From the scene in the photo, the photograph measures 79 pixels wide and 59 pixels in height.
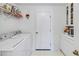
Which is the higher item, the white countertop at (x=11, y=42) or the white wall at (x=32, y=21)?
the white wall at (x=32, y=21)

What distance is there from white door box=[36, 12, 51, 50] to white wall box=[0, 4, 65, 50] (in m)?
0.09

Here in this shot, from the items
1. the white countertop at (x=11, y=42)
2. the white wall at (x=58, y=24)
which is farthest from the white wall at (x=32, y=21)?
the white countertop at (x=11, y=42)

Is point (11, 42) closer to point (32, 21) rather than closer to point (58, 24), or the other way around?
point (32, 21)

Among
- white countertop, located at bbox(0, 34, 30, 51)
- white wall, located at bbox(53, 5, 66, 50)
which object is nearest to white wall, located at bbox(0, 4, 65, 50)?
white wall, located at bbox(53, 5, 66, 50)

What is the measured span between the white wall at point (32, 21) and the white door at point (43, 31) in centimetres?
9

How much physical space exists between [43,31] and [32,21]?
10.9 inches

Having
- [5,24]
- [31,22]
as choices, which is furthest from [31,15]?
[5,24]

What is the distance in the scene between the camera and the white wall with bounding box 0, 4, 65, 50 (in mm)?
2033

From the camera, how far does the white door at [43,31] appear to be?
223 centimetres

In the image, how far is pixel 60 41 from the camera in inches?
93.9

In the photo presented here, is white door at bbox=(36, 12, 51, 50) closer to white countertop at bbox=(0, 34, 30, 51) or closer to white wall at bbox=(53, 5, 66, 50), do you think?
white wall at bbox=(53, 5, 66, 50)

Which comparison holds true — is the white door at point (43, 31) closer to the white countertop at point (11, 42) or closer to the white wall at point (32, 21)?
the white wall at point (32, 21)

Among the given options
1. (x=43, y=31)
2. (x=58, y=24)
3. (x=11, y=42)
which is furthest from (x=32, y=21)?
(x=11, y=42)

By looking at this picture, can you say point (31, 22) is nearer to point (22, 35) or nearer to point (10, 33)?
point (22, 35)
